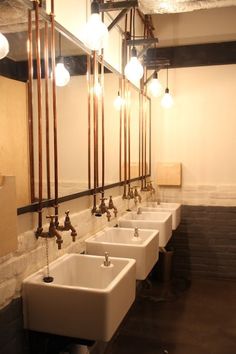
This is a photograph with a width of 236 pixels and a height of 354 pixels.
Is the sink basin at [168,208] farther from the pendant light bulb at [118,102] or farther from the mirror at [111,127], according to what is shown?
the pendant light bulb at [118,102]

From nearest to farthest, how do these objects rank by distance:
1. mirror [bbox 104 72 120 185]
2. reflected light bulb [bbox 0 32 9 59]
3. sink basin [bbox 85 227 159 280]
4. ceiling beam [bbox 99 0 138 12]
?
reflected light bulb [bbox 0 32 9 59]
sink basin [bbox 85 227 159 280]
ceiling beam [bbox 99 0 138 12]
mirror [bbox 104 72 120 185]

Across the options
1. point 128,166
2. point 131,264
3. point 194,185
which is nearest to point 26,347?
point 131,264

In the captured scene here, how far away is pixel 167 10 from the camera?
2.98m

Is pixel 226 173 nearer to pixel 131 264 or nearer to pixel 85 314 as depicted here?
pixel 131 264

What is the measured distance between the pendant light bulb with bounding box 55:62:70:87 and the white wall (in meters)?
2.10

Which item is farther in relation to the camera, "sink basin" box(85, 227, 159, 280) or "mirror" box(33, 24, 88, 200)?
"sink basin" box(85, 227, 159, 280)

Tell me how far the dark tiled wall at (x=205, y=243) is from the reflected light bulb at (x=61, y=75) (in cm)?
237

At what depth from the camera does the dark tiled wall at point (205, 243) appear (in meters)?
3.79

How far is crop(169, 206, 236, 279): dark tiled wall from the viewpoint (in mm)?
3793

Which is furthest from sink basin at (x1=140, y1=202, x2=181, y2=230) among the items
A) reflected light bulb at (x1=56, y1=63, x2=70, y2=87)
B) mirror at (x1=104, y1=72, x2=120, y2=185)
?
reflected light bulb at (x1=56, y1=63, x2=70, y2=87)

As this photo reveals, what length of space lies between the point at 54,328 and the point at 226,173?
2843 mm

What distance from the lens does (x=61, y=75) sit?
1927mm

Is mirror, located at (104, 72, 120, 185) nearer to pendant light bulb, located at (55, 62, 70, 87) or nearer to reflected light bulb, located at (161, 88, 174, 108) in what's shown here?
pendant light bulb, located at (55, 62, 70, 87)

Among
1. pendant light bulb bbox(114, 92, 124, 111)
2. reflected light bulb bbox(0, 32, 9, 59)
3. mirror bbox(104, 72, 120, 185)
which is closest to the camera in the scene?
reflected light bulb bbox(0, 32, 9, 59)
